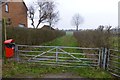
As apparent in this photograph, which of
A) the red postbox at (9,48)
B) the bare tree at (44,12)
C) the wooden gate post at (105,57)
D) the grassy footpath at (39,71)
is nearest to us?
the grassy footpath at (39,71)

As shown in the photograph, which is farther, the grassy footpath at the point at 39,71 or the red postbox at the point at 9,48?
the red postbox at the point at 9,48

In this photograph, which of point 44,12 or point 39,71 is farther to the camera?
point 44,12

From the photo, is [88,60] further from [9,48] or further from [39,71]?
[9,48]

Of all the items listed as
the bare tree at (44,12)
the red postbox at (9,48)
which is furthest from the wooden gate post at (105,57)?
the bare tree at (44,12)

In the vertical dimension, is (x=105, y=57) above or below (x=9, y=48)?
below

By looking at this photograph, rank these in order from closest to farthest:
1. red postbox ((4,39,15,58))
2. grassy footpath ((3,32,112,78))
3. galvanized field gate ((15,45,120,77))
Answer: grassy footpath ((3,32,112,78)) < galvanized field gate ((15,45,120,77)) < red postbox ((4,39,15,58))

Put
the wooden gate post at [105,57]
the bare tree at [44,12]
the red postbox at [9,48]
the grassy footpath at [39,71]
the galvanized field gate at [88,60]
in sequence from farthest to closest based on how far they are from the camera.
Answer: the bare tree at [44,12] → the red postbox at [9,48] → the wooden gate post at [105,57] → the galvanized field gate at [88,60] → the grassy footpath at [39,71]

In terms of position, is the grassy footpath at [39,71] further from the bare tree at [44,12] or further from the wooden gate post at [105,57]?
the bare tree at [44,12]

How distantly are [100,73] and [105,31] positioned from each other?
3.48 metres

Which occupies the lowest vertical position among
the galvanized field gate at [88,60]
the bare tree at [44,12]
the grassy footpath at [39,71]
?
the grassy footpath at [39,71]

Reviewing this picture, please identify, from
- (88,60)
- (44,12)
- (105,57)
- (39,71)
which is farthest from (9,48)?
(44,12)

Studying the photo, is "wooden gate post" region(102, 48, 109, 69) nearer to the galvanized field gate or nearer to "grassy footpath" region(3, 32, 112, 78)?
the galvanized field gate

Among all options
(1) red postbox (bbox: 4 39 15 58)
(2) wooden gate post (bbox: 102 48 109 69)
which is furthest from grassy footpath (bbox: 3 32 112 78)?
(1) red postbox (bbox: 4 39 15 58)

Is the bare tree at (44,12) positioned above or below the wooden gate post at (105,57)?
above
